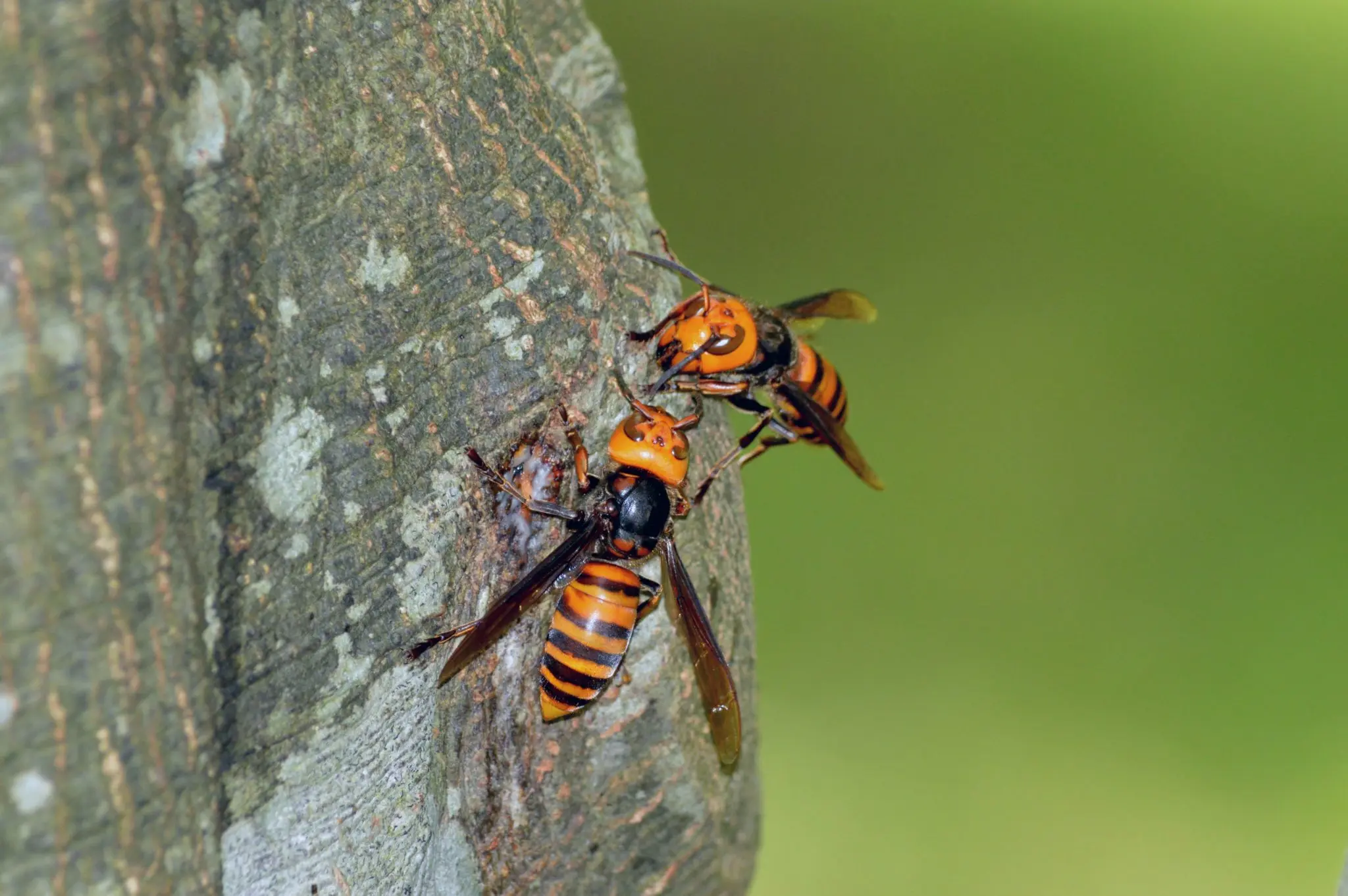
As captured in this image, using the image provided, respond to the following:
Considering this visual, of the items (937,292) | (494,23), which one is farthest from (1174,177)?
(494,23)

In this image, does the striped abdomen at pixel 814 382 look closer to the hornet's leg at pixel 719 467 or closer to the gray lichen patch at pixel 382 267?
the hornet's leg at pixel 719 467

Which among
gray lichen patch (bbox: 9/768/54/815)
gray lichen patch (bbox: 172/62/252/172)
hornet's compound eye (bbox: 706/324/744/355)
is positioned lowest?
hornet's compound eye (bbox: 706/324/744/355)

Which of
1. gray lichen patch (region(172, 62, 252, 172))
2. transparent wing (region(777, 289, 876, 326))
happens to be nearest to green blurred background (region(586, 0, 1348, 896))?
transparent wing (region(777, 289, 876, 326))

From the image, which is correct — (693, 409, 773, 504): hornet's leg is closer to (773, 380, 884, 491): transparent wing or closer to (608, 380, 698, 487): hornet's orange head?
(608, 380, 698, 487): hornet's orange head

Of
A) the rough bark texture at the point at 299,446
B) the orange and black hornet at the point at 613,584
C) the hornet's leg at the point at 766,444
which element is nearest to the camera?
the rough bark texture at the point at 299,446

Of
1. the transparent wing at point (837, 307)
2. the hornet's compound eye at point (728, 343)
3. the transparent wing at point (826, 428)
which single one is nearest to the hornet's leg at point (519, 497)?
the hornet's compound eye at point (728, 343)

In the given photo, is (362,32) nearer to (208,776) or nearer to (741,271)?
(208,776)

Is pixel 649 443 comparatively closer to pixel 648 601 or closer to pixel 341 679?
pixel 648 601
